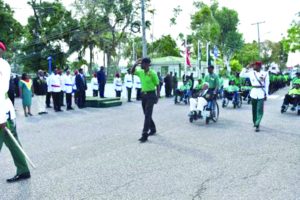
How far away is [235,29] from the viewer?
208 feet

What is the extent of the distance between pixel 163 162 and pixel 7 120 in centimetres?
278

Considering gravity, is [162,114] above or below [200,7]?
below

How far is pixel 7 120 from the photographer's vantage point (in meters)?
5.80

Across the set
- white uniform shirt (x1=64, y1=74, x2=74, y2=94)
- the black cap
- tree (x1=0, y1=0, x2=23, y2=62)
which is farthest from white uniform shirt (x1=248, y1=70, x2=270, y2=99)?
tree (x1=0, y1=0, x2=23, y2=62)

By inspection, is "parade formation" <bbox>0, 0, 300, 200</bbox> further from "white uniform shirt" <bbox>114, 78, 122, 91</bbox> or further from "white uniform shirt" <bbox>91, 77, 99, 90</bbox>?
"white uniform shirt" <bbox>91, 77, 99, 90</bbox>

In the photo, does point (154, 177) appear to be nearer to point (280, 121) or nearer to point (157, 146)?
point (157, 146)

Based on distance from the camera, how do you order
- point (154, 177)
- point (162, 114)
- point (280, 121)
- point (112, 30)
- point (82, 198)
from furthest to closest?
1. point (112, 30)
2. point (162, 114)
3. point (280, 121)
4. point (154, 177)
5. point (82, 198)

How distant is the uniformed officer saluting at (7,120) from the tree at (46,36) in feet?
161

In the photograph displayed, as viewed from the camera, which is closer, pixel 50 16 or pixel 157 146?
pixel 157 146

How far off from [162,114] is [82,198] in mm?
10137

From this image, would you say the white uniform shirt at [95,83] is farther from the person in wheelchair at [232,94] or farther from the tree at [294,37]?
the tree at [294,37]

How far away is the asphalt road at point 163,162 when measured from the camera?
5.29m

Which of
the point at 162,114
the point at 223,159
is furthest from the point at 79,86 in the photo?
the point at 223,159

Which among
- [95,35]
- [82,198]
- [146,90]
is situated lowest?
→ [82,198]
